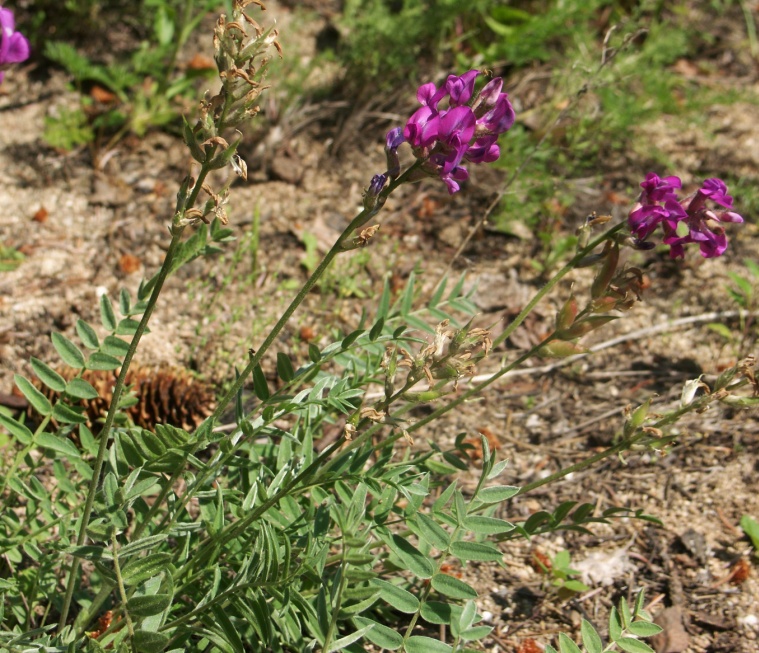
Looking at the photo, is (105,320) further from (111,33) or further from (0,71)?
(111,33)

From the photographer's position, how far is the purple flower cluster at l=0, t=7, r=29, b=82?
6.58 ft

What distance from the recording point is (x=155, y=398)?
303 cm

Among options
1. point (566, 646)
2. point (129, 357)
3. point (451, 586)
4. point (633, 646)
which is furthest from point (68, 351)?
point (633, 646)

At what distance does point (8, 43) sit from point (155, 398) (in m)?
1.38

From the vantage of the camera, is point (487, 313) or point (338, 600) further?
point (487, 313)

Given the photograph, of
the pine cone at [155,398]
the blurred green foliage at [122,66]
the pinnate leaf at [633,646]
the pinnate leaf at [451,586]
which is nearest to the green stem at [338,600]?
the pinnate leaf at [451,586]

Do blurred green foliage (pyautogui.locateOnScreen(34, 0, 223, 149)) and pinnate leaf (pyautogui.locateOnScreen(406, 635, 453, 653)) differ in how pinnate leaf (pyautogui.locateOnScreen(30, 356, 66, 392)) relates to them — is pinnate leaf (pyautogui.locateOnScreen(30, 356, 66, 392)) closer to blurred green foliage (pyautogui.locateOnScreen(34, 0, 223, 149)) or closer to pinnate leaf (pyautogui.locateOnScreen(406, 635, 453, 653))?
pinnate leaf (pyautogui.locateOnScreen(406, 635, 453, 653))

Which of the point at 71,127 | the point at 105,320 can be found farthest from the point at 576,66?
the point at 71,127

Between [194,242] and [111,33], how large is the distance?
3059 millimetres

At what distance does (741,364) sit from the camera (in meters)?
1.92

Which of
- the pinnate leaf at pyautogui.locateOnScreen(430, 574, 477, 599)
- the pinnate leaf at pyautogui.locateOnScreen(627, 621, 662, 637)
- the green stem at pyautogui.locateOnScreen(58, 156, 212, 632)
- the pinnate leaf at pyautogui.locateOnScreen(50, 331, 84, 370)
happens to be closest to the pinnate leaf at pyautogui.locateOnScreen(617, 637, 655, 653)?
the pinnate leaf at pyautogui.locateOnScreen(627, 621, 662, 637)

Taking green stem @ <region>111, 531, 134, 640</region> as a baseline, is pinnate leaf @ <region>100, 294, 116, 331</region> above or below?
above

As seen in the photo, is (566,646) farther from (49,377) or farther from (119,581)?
(49,377)

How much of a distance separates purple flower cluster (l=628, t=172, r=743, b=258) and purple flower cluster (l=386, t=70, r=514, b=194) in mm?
388
